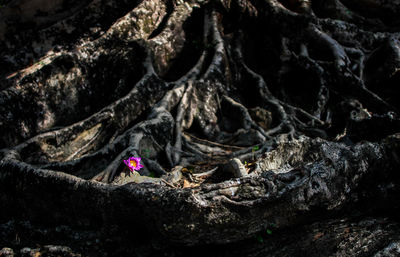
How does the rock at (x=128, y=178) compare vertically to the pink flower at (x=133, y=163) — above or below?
below

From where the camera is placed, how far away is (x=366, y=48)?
5.09 m

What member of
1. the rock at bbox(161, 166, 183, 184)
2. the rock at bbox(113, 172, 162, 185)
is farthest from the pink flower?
the rock at bbox(161, 166, 183, 184)

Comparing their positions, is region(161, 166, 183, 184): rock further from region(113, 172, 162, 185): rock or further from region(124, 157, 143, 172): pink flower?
region(124, 157, 143, 172): pink flower

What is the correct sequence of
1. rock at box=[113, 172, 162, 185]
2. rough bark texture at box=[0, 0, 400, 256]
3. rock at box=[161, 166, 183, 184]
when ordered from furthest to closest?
rock at box=[161, 166, 183, 184], rock at box=[113, 172, 162, 185], rough bark texture at box=[0, 0, 400, 256]

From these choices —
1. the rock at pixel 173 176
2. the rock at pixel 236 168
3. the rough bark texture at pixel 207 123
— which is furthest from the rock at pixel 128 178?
the rock at pixel 236 168

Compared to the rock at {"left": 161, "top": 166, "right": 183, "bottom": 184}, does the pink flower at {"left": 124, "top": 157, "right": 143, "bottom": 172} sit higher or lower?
higher

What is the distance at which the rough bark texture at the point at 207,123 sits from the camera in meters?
1.87

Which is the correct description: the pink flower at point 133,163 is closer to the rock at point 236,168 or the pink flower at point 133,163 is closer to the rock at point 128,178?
the rock at point 128,178

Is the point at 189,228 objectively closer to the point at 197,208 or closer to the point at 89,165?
the point at 197,208

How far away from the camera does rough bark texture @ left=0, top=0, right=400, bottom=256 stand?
1867mm

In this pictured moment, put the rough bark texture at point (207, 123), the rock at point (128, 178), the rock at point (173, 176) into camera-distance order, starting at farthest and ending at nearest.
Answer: the rock at point (173, 176), the rock at point (128, 178), the rough bark texture at point (207, 123)

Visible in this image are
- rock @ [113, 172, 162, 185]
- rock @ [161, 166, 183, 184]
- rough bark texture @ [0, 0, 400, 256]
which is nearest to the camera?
rough bark texture @ [0, 0, 400, 256]

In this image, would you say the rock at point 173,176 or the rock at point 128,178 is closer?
the rock at point 128,178

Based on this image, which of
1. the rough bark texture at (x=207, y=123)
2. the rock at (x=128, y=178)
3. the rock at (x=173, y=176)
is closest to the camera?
the rough bark texture at (x=207, y=123)
